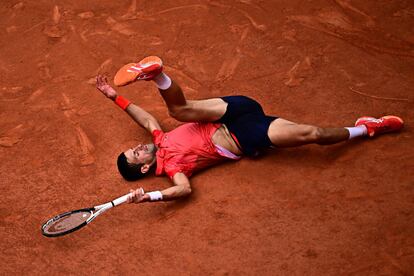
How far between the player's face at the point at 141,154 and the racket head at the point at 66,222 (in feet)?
1.98

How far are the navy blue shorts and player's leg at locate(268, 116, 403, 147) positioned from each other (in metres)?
0.07

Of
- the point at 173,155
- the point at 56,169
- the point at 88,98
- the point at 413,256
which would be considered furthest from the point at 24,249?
the point at 413,256

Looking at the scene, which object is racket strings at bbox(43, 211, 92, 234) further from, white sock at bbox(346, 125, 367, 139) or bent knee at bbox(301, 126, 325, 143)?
white sock at bbox(346, 125, 367, 139)

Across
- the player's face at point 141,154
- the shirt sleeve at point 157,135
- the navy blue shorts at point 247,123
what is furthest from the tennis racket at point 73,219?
the navy blue shorts at point 247,123

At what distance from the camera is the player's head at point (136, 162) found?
15.8 feet

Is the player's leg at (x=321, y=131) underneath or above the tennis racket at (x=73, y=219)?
above

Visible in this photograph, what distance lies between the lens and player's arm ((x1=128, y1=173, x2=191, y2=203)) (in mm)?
Result: 4391

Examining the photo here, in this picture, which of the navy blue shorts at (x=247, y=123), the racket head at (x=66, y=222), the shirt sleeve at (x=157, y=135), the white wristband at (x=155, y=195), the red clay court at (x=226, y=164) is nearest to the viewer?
the red clay court at (x=226, y=164)

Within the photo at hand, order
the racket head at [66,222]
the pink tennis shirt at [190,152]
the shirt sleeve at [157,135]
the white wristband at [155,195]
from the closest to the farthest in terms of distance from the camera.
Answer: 1. the racket head at [66,222]
2. the white wristband at [155,195]
3. the pink tennis shirt at [190,152]
4. the shirt sleeve at [157,135]

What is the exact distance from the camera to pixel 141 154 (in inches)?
191

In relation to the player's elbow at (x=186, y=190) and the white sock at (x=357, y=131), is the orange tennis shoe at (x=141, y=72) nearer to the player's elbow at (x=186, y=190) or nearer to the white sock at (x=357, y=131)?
the player's elbow at (x=186, y=190)

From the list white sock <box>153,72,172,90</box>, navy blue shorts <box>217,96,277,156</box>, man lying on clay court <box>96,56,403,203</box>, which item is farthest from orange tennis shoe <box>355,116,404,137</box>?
white sock <box>153,72,172,90</box>

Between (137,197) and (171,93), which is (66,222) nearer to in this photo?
(137,197)

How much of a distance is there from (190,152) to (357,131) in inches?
50.9
